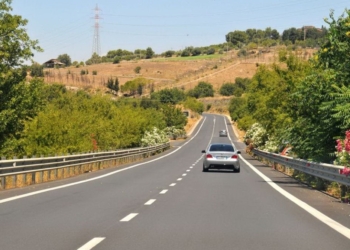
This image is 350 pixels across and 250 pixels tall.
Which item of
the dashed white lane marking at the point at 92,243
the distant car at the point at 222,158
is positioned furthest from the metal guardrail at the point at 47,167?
the dashed white lane marking at the point at 92,243

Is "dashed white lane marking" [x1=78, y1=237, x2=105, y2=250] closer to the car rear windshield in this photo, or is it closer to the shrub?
the car rear windshield

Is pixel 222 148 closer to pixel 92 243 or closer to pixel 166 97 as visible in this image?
pixel 92 243

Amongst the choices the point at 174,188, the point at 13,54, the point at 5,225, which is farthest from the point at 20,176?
the point at 13,54

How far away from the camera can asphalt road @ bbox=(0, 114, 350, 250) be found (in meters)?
9.25

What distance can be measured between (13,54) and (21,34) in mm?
1256

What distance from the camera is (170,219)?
12.0 m

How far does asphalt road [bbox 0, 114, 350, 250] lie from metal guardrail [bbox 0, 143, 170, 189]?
33.8 inches

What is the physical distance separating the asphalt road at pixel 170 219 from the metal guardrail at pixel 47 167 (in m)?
0.86

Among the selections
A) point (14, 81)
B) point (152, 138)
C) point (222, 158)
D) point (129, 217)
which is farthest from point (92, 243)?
point (152, 138)

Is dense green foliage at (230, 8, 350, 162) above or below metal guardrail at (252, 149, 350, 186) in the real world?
above

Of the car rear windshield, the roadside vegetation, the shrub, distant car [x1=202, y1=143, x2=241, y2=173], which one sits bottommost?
the shrub

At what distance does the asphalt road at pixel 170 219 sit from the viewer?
9.25m

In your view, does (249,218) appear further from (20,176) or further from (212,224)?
(20,176)

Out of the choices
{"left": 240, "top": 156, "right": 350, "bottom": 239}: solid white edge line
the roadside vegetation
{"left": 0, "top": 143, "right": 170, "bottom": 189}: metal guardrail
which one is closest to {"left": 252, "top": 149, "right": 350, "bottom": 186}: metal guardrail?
the roadside vegetation
